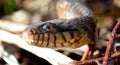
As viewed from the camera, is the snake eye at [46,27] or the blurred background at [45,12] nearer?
the snake eye at [46,27]

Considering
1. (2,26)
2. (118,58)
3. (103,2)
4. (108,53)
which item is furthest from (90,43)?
(103,2)

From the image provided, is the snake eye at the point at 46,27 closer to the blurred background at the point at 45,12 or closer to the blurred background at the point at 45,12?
the blurred background at the point at 45,12

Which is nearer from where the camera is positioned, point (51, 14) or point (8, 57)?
point (8, 57)

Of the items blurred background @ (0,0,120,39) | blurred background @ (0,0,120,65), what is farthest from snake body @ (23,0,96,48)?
blurred background @ (0,0,120,39)

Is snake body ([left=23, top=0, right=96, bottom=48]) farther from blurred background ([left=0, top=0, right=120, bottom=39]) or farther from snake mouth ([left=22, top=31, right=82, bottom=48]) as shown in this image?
blurred background ([left=0, top=0, right=120, bottom=39])

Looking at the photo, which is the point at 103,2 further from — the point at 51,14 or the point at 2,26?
the point at 2,26

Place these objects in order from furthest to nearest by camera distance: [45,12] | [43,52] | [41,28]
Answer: [45,12] < [43,52] < [41,28]

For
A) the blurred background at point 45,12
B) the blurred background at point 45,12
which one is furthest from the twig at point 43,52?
the blurred background at point 45,12

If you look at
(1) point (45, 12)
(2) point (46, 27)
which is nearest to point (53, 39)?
(2) point (46, 27)

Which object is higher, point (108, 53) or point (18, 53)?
point (108, 53)

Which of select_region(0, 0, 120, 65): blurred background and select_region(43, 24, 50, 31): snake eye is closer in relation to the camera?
select_region(43, 24, 50, 31): snake eye

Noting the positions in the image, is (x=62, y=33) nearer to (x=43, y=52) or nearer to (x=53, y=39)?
(x=53, y=39)
